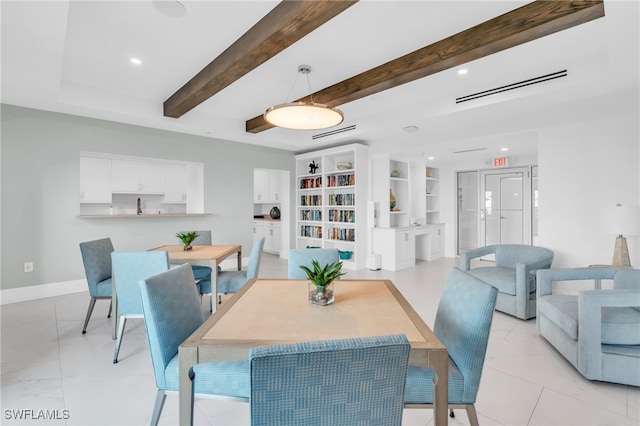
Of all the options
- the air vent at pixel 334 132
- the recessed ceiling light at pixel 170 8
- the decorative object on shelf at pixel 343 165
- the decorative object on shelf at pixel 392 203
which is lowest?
the decorative object on shelf at pixel 392 203

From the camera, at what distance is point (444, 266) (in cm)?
601

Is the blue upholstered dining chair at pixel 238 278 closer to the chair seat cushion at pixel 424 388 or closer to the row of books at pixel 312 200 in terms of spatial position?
the chair seat cushion at pixel 424 388

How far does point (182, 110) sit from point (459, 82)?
3482 mm

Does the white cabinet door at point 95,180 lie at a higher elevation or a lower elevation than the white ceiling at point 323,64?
lower

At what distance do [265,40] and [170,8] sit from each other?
72 centimetres

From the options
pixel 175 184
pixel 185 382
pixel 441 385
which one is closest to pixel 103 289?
pixel 185 382

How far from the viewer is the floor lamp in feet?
10.0

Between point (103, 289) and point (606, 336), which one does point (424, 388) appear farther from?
point (103, 289)

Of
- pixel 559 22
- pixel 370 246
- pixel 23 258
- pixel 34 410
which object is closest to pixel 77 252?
pixel 23 258

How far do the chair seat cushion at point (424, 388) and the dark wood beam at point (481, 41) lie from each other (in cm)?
240

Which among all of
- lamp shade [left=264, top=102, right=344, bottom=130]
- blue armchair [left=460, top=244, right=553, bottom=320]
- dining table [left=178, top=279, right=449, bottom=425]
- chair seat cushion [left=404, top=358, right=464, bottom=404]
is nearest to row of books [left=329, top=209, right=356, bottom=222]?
blue armchair [left=460, top=244, right=553, bottom=320]

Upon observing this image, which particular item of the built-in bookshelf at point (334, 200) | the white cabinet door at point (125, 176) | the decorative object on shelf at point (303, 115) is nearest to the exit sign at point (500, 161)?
the built-in bookshelf at point (334, 200)

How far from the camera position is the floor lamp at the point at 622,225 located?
10.0 ft

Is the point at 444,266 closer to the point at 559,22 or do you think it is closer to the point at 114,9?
the point at 559,22
